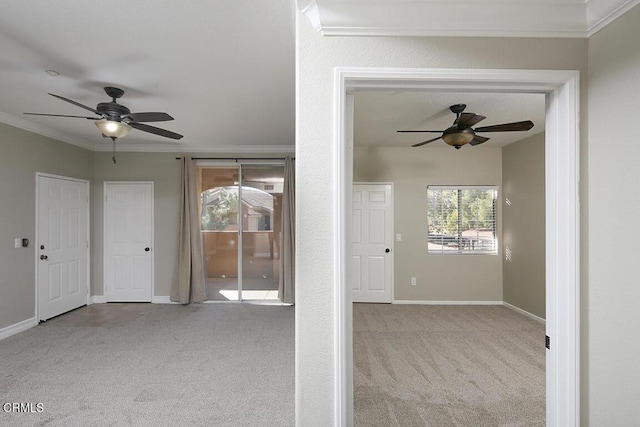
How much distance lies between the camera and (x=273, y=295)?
5164 mm

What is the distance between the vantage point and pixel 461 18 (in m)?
1.30

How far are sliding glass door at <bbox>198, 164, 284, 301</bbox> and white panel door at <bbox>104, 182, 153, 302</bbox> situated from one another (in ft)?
3.07

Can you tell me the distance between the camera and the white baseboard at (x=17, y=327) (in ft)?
11.7

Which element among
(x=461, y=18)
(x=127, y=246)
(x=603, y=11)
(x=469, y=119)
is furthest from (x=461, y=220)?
(x=127, y=246)

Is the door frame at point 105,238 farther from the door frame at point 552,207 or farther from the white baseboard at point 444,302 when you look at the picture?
the door frame at point 552,207

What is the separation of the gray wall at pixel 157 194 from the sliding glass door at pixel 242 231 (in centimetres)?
47

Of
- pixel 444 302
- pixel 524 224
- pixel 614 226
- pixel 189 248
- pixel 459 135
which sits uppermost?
pixel 459 135

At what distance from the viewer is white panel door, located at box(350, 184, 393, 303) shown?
16.6 ft

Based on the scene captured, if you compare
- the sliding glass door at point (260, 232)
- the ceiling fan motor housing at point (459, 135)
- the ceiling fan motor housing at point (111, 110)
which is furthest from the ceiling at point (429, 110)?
the ceiling fan motor housing at point (111, 110)

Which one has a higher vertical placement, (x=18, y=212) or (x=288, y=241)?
(x=18, y=212)

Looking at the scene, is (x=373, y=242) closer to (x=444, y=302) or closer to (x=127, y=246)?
(x=444, y=302)

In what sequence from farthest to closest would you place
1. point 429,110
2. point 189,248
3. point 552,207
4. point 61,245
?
point 189,248 < point 61,245 < point 429,110 < point 552,207

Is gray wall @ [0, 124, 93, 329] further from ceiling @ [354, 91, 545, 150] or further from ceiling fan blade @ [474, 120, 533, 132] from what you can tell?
ceiling fan blade @ [474, 120, 533, 132]

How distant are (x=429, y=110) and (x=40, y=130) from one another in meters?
4.90
